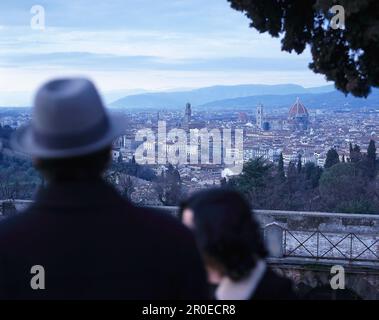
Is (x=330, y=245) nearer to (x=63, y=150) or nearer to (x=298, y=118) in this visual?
(x=63, y=150)

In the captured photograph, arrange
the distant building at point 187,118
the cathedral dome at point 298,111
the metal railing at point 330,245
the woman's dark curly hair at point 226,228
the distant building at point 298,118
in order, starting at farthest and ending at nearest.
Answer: the cathedral dome at point 298,111
the distant building at point 298,118
the distant building at point 187,118
the metal railing at point 330,245
the woman's dark curly hair at point 226,228

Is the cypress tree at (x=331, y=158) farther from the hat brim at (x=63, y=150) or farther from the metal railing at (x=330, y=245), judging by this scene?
the hat brim at (x=63, y=150)

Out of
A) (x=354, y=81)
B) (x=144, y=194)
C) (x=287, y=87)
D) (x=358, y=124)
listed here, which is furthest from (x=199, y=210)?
(x=287, y=87)

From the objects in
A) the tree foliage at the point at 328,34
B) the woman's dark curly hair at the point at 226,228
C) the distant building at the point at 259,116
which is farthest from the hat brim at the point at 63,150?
the distant building at the point at 259,116

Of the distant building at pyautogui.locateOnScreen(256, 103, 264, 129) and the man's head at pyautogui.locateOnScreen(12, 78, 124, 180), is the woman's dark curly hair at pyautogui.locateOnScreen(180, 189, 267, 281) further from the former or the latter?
the distant building at pyautogui.locateOnScreen(256, 103, 264, 129)

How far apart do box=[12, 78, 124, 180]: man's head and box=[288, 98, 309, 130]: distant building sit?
34956mm

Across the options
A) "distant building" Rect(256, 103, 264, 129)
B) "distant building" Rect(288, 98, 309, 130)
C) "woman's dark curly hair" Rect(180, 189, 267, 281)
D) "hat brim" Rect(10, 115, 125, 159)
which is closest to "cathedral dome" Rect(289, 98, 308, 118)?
"distant building" Rect(288, 98, 309, 130)

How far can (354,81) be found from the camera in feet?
28.4

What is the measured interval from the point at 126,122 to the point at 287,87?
4954 centimetres

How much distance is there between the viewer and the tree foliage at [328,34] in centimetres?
828

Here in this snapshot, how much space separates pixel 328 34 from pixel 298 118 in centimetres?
2892

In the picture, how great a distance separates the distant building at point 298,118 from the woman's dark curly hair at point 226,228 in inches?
1350
